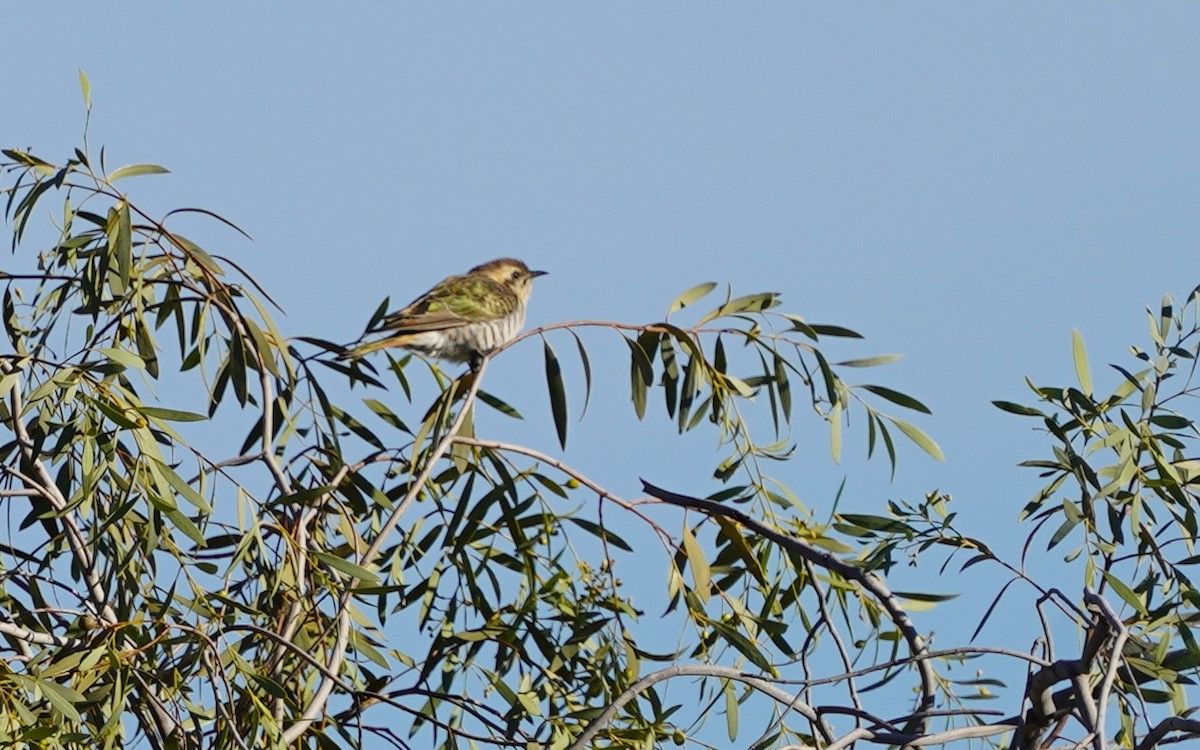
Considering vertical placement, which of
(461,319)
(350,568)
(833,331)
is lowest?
(350,568)

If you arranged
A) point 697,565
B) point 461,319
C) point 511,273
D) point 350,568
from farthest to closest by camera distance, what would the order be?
point 511,273 → point 461,319 → point 697,565 → point 350,568

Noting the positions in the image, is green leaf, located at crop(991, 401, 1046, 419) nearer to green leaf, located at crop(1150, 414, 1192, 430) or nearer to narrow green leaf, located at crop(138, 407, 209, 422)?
green leaf, located at crop(1150, 414, 1192, 430)

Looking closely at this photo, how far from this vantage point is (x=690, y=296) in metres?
3.37

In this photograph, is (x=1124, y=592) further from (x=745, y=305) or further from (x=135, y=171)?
(x=135, y=171)

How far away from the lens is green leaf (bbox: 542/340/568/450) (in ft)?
11.1

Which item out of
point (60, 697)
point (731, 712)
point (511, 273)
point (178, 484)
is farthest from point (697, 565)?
point (511, 273)

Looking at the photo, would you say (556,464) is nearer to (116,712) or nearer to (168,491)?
(168,491)

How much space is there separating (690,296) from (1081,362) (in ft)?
3.16

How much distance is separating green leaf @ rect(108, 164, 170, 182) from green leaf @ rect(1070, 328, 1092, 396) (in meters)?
1.84

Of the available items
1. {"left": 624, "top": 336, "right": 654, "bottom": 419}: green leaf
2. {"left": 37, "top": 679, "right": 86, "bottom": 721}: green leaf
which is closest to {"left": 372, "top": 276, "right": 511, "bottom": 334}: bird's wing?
{"left": 624, "top": 336, "right": 654, "bottom": 419}: green leaf

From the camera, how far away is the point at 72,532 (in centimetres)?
328

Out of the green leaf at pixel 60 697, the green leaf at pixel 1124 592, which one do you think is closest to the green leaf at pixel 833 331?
the green leaf at pixel 1124 592

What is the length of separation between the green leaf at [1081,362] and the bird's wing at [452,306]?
2.17 meters

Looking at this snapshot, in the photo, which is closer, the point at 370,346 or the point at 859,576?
the point at 859,576
